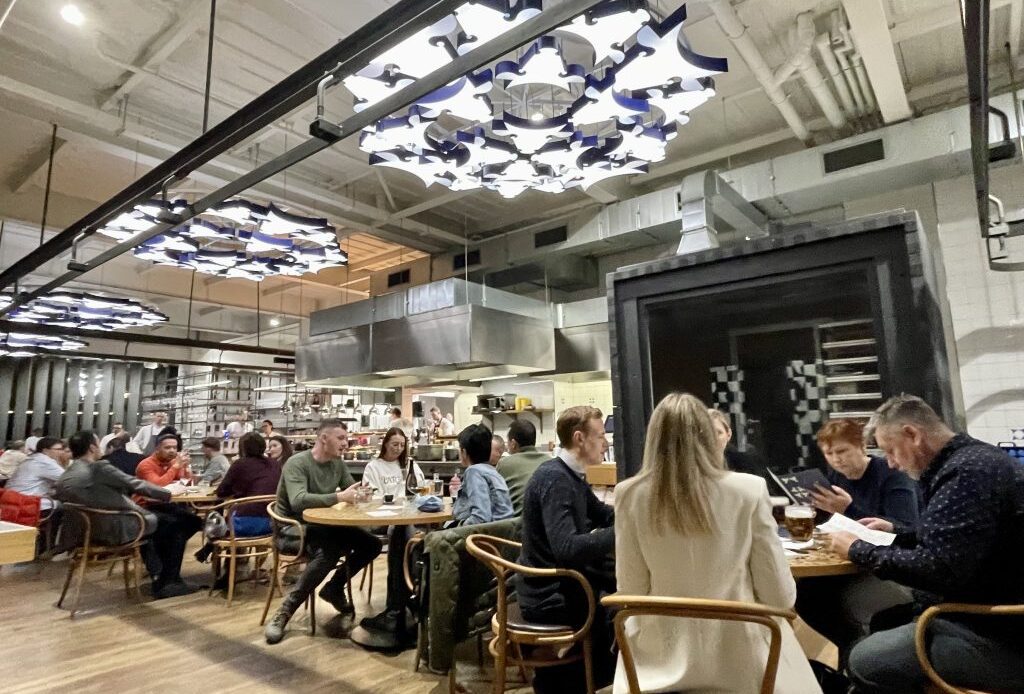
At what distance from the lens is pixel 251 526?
5.17 m

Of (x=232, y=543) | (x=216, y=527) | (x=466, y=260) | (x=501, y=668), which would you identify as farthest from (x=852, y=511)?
(x=466, y=260)

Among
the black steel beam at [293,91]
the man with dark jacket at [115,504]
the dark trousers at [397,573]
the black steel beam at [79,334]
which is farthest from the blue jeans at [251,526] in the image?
the black steel beam at [79,334]

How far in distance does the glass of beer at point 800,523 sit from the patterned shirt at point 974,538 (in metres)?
0.47

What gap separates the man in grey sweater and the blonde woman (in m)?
3.03

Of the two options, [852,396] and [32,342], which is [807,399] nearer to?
[852,396]

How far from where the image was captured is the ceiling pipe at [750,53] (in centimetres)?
411

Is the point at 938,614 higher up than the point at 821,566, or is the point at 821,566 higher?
the point at 821,566

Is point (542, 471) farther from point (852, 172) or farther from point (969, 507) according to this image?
point (852, 172)

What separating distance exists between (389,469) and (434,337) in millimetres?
3309

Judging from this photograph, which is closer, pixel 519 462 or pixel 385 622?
pixel 385 622

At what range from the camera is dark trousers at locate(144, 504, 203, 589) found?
18.0 feet

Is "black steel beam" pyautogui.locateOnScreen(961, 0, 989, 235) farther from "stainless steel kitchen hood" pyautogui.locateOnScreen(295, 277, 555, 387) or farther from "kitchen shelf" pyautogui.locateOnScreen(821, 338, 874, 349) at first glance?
"stainless steel kitchen hood" pyautogui.locateOnScreen(295, 277, 555, 387)

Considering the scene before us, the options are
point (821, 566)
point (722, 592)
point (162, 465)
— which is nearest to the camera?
point (722, 592)

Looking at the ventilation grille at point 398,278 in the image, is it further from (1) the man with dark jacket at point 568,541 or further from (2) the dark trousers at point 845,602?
(2) the dark trousers at point 845,602
